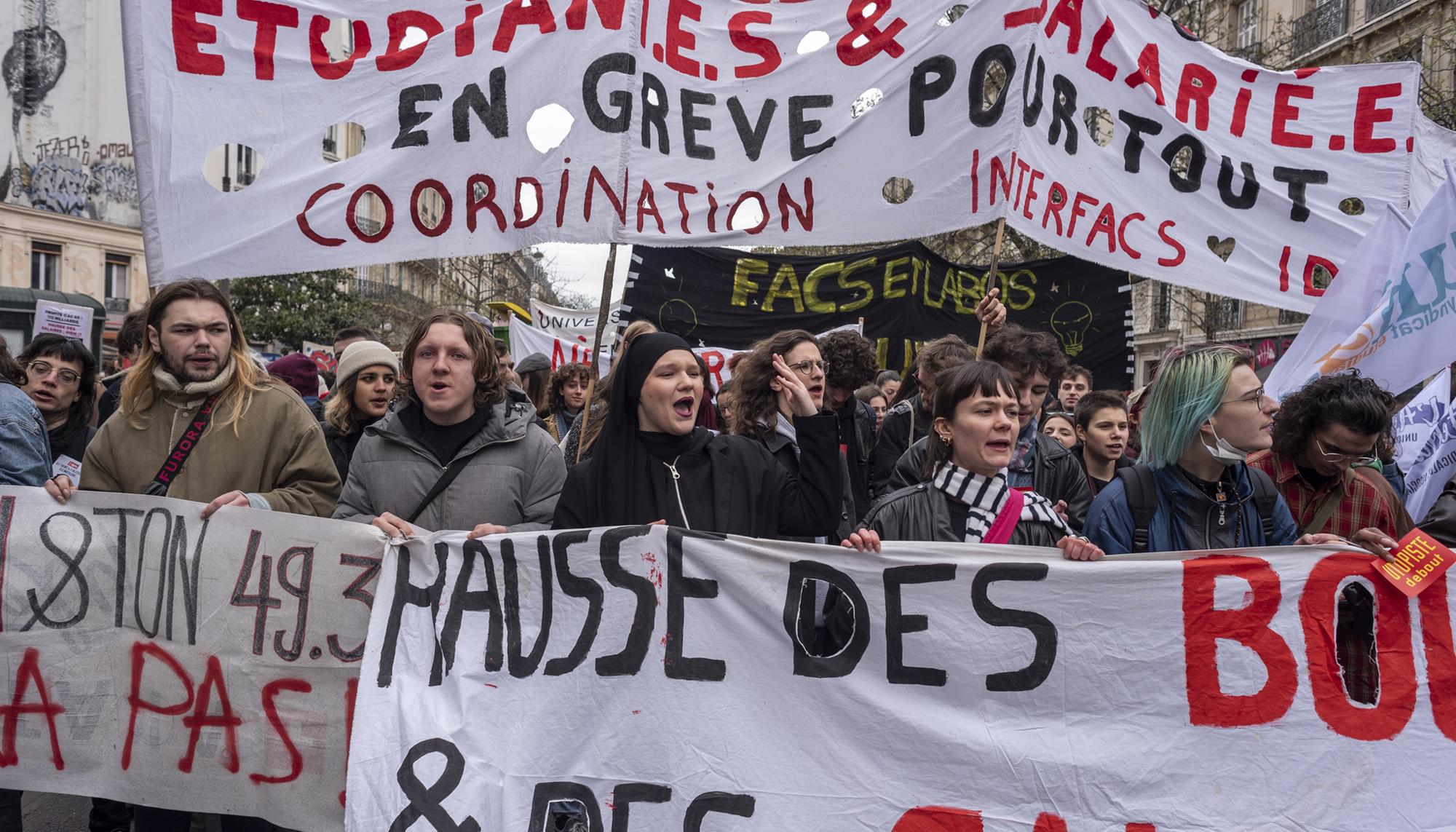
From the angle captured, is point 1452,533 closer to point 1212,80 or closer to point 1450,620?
point 1450,620

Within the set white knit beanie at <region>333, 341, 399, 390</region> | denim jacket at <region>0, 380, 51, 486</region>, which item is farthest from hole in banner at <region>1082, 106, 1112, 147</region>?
denim jacket at <region>0, 380, 51, 486</region>

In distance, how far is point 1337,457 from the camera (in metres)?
3.27

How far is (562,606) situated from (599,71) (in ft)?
6.26

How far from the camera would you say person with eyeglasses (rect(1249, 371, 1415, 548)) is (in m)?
3.24

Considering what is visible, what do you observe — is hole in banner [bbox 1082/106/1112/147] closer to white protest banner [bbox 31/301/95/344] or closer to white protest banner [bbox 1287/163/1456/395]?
white protest banner [bbox 1287/163/1456/395]

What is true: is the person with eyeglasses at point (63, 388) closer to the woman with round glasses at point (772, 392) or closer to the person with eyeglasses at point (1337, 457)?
the woman with round glasses at point (772, 392)

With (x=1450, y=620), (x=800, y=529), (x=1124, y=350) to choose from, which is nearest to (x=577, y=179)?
(x=800, y=529)

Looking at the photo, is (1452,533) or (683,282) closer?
(1452,533)

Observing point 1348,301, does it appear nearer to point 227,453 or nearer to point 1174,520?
point 1174,520

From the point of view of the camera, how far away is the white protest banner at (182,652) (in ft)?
10.8

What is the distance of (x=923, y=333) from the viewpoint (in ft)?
23.4

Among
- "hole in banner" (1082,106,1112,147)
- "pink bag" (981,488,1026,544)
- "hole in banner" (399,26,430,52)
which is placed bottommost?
"pink bag" (981,488,1026,544)

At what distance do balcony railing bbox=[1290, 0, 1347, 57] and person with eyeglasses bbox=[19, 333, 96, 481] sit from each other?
23.6 m

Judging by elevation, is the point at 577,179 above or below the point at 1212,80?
below
